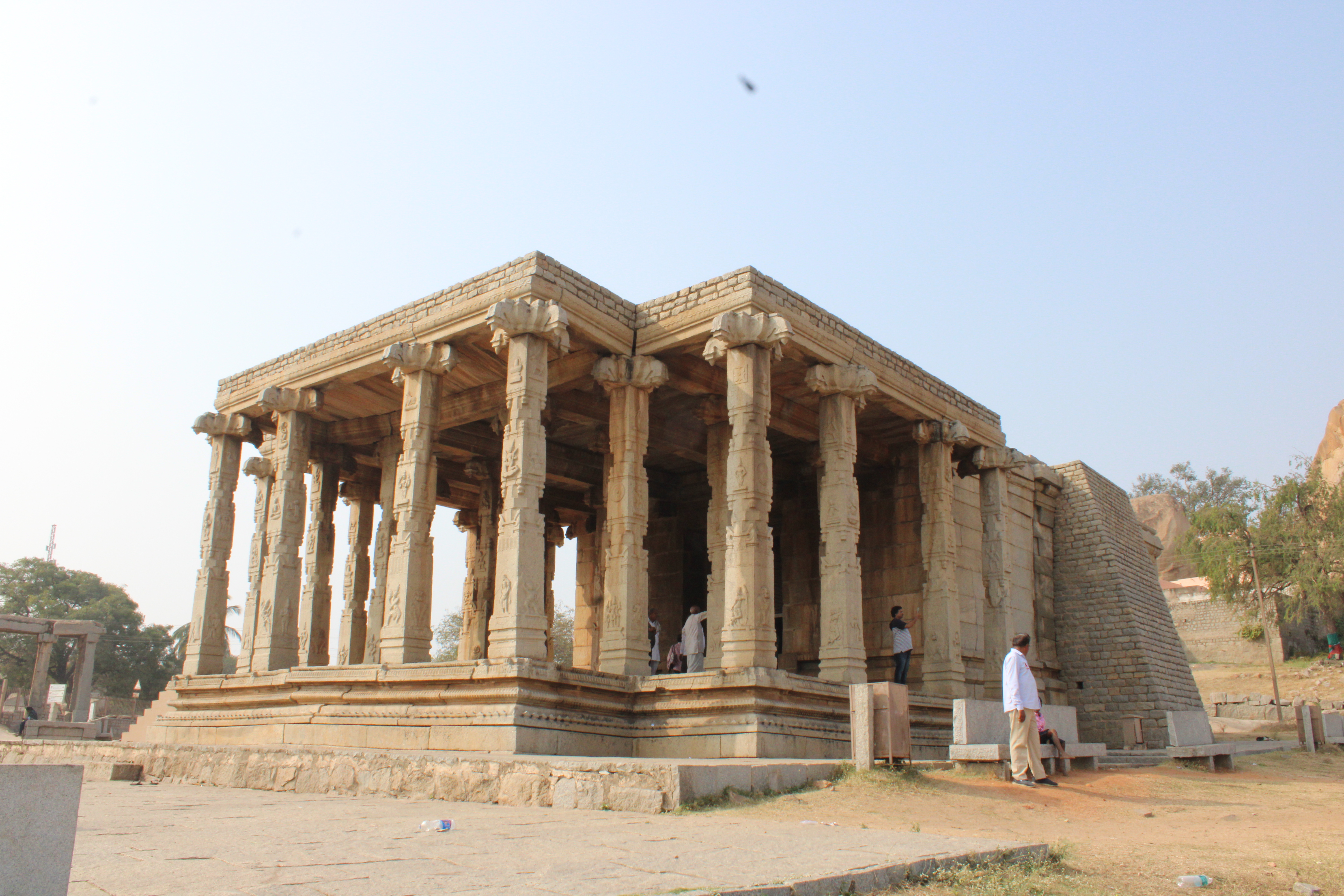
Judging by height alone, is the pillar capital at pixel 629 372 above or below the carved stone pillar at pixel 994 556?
above

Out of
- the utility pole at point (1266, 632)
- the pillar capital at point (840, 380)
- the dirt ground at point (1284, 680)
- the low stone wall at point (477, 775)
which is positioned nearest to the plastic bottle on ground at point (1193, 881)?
the low stone wall at point (477, 775)

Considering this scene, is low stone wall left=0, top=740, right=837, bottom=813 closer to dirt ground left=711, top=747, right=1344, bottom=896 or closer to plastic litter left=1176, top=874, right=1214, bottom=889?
dirt ground left=711, top=747, right=1344, bottom=896

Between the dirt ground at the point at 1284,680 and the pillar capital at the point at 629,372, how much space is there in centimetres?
2208

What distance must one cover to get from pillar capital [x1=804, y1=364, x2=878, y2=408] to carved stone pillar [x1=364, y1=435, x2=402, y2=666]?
291 inches

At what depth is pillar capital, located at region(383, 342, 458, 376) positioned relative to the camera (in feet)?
45.7

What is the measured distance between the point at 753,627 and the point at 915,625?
713 cm

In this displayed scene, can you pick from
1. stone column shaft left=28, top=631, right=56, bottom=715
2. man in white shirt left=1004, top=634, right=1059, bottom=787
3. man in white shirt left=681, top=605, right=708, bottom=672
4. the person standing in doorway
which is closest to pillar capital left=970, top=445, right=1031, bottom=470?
the person standing in doorway

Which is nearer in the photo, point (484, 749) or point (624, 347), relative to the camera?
point (484, 749)

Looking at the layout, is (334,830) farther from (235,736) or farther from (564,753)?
(235,736)

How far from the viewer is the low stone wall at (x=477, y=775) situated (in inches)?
296

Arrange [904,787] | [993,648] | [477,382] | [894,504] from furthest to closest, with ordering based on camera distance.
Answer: [894,504]
[993,648]
[477,382]
[904,787]

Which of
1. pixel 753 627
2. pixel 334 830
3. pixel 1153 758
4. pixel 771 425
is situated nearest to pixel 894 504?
pixel 771 425

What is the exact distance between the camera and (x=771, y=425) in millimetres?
17188

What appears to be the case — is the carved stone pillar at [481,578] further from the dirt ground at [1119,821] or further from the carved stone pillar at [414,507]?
the dirt ground at [1119,821]
